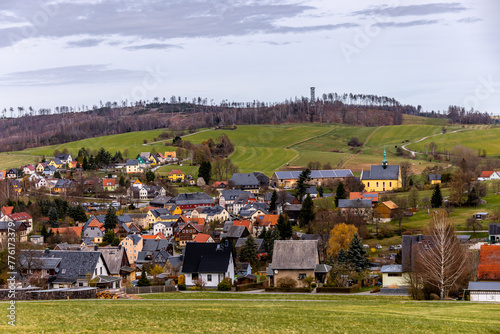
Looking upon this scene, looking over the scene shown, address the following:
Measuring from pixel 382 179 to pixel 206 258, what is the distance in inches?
2150

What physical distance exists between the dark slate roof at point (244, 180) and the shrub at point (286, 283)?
61.8 metres

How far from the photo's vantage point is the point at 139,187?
9825cm

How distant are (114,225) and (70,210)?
898 cm

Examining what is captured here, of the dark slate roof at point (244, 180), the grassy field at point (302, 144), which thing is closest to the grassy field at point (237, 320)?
the dark slate roof at point (244, 180)

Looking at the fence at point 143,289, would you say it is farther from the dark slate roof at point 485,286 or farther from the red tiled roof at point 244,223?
the red tiled roof at point 244,223

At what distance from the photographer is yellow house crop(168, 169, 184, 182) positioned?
10831cm

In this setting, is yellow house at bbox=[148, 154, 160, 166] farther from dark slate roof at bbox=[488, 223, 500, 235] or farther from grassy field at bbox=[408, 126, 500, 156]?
dark slate roof at bbox=[488, 223, 500, 235]

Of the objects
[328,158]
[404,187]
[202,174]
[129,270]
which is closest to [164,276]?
[129,270]

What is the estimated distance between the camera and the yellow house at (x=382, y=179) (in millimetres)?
90500

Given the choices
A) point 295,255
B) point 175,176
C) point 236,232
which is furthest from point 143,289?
point 175,176

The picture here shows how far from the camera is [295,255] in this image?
4156cm

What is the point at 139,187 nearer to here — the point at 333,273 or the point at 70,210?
the point at 70,210

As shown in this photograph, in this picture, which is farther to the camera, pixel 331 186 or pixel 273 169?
pixel 273 169

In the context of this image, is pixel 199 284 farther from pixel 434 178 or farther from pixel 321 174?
pixel 321 174
